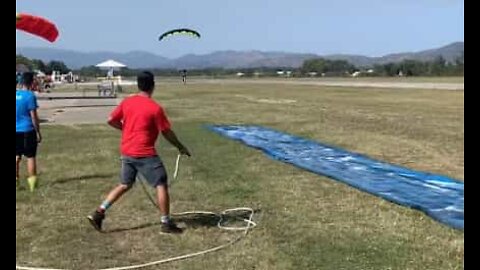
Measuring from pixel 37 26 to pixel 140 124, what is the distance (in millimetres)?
4769

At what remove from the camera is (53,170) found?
1095cm

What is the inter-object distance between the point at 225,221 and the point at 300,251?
153cm

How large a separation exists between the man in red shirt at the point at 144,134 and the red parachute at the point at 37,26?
4.24 metres

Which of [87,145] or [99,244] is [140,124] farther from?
[87,145]

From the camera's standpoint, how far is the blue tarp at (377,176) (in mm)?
7917

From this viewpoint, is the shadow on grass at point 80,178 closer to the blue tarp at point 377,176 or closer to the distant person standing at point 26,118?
the distant person standing at point 26,118

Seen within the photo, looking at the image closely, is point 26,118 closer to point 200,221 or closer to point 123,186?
point 123,186

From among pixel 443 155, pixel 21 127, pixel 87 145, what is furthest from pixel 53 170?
pixel 443 155

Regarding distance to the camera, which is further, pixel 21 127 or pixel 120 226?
pixel 21 127

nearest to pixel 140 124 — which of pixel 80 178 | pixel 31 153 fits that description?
Result: pixel 31 153

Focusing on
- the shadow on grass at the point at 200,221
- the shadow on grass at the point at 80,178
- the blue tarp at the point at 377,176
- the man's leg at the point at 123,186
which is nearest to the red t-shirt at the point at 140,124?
the man's leg at the point at 123,186

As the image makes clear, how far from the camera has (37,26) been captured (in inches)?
409

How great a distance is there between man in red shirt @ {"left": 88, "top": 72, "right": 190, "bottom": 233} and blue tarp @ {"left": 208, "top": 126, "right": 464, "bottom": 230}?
3137 mm

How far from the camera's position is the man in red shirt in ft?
21.4
